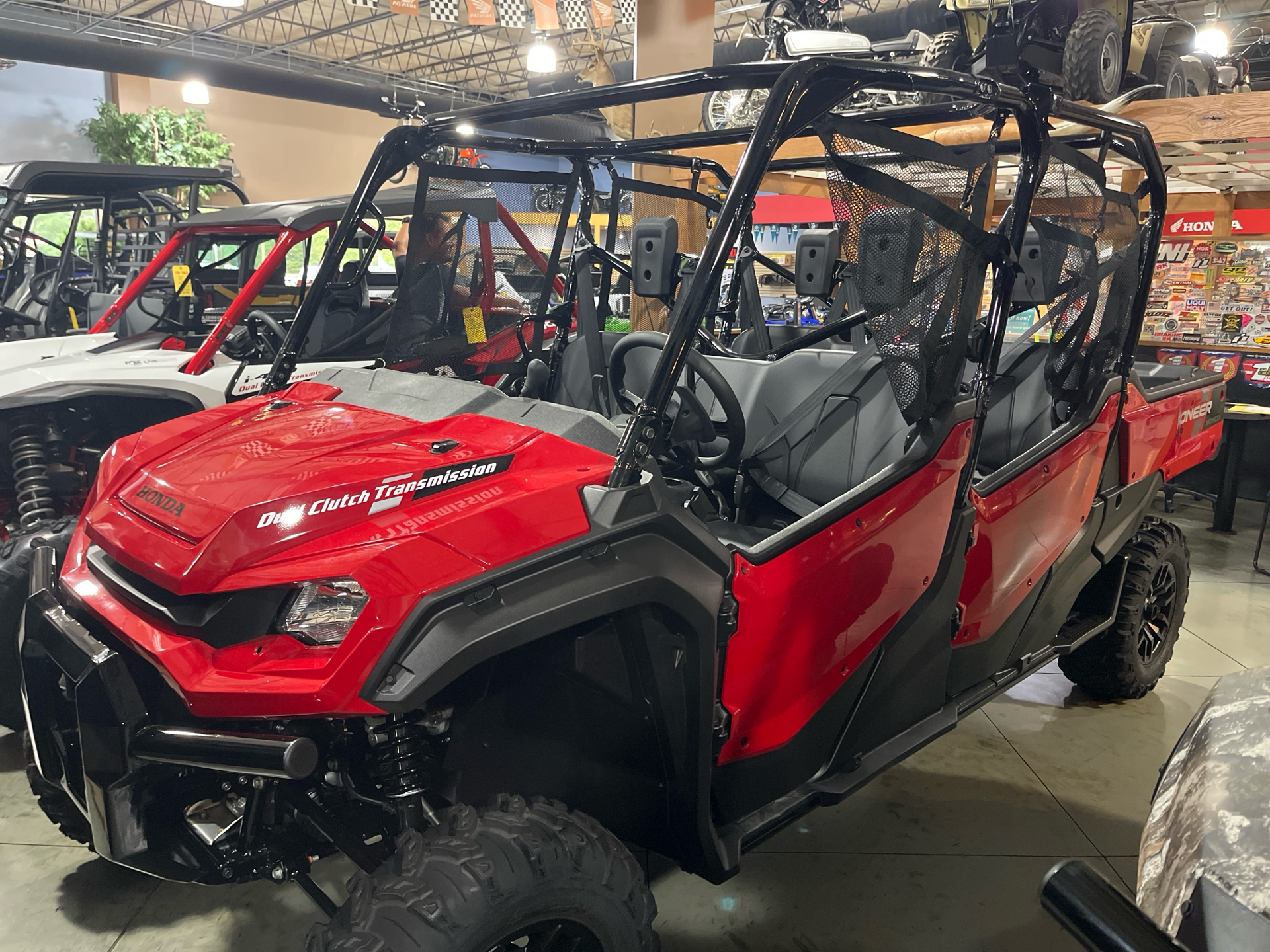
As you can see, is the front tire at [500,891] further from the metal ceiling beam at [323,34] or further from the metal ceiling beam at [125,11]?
the metal ceiling beam at [323,34]

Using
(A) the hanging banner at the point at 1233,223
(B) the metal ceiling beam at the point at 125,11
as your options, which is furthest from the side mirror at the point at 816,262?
(B) the metal ceiling beam at the point at 125,11

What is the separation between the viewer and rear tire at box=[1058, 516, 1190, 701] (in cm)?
308

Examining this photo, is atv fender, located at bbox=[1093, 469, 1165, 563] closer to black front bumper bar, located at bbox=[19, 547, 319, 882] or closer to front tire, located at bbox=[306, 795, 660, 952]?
front tire, located at bbox=[306, 795, 660, 952]

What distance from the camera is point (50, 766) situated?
160 centimetres

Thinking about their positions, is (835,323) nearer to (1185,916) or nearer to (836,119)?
(836,119)

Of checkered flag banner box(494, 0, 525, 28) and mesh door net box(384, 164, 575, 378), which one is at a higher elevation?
checkered flag banner box(494, 0, 525, 28)

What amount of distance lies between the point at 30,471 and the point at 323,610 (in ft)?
9.95

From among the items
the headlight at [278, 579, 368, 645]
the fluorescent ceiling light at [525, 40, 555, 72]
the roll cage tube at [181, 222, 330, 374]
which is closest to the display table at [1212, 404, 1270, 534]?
the roll cage tube at [181, 222, 330, 374]

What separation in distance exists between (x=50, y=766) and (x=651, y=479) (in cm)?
113

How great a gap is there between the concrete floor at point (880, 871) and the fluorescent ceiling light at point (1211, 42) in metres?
4.20

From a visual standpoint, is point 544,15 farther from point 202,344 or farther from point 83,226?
point 83,226

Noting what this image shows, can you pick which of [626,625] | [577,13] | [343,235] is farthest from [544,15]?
[626,625]

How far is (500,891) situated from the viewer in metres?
1.36

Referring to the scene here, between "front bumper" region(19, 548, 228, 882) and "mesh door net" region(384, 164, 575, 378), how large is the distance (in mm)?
1211
